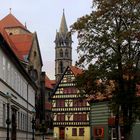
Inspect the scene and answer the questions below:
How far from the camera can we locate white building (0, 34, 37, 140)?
38.4 metres

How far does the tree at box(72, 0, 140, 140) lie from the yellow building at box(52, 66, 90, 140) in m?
58.0

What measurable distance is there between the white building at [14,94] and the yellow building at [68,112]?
2862cm

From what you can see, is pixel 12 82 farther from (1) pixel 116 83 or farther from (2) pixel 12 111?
(1) pixel 116 83

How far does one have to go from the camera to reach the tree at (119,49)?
31562mm

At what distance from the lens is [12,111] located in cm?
4512

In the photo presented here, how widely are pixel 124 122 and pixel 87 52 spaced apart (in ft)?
16.9

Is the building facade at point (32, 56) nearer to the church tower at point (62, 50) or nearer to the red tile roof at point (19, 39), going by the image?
the red tile roof at point (19, 39)

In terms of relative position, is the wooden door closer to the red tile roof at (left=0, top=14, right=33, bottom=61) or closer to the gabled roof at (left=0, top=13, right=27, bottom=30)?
the red tile roof at (left=0, top=14, right=33, bottom=61)

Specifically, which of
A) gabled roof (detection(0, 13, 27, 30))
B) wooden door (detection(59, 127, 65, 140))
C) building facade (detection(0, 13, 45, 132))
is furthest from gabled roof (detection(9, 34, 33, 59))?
wooden door (detection(59, 127, 65, 140))

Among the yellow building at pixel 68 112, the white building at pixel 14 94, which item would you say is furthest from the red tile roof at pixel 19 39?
the white building at pixel 14 94

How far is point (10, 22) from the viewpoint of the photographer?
113 m

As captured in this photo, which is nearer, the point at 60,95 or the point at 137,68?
the point at 137,68

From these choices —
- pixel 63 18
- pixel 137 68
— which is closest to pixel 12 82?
pixel 137 68

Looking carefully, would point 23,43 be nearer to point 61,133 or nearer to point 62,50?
point 61,133
